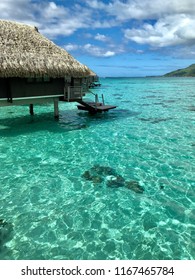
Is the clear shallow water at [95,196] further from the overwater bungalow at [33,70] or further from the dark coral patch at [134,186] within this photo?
the overwater bungalow at [33,70]

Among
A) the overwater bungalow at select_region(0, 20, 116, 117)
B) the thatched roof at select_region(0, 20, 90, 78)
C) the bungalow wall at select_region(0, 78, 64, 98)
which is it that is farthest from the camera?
the bungalow wall at select_region(0, 78, 64, 98)

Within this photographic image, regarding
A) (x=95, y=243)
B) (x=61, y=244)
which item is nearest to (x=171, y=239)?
(x=95, y=243)

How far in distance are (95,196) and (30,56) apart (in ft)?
44.8

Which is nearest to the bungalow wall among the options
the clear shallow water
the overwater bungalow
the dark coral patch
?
the overwater bungalow

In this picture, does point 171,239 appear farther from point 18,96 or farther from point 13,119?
point 13,119

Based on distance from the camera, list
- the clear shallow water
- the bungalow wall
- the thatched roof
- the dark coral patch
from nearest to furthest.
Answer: the clear shallow water → the dark coral patch → the thatched roof → the bungalow wall

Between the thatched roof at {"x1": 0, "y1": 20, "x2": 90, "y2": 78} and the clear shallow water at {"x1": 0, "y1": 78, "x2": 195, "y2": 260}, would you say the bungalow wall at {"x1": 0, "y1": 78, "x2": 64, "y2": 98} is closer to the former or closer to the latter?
the thatched roof at {"x1": 0, "y1": 20, "x2": 90, "y2": 78}

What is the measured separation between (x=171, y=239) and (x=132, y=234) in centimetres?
121

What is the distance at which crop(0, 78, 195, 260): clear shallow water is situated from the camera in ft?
24.0

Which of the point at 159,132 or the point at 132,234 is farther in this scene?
the point at 159,132

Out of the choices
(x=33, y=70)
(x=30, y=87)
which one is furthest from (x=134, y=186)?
(x=30, y=87)

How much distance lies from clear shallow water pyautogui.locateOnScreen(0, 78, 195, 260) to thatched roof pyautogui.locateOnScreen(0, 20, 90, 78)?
4876mm

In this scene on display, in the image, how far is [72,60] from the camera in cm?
2159

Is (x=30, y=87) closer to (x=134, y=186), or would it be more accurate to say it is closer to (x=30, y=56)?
(x=30, y=56)
